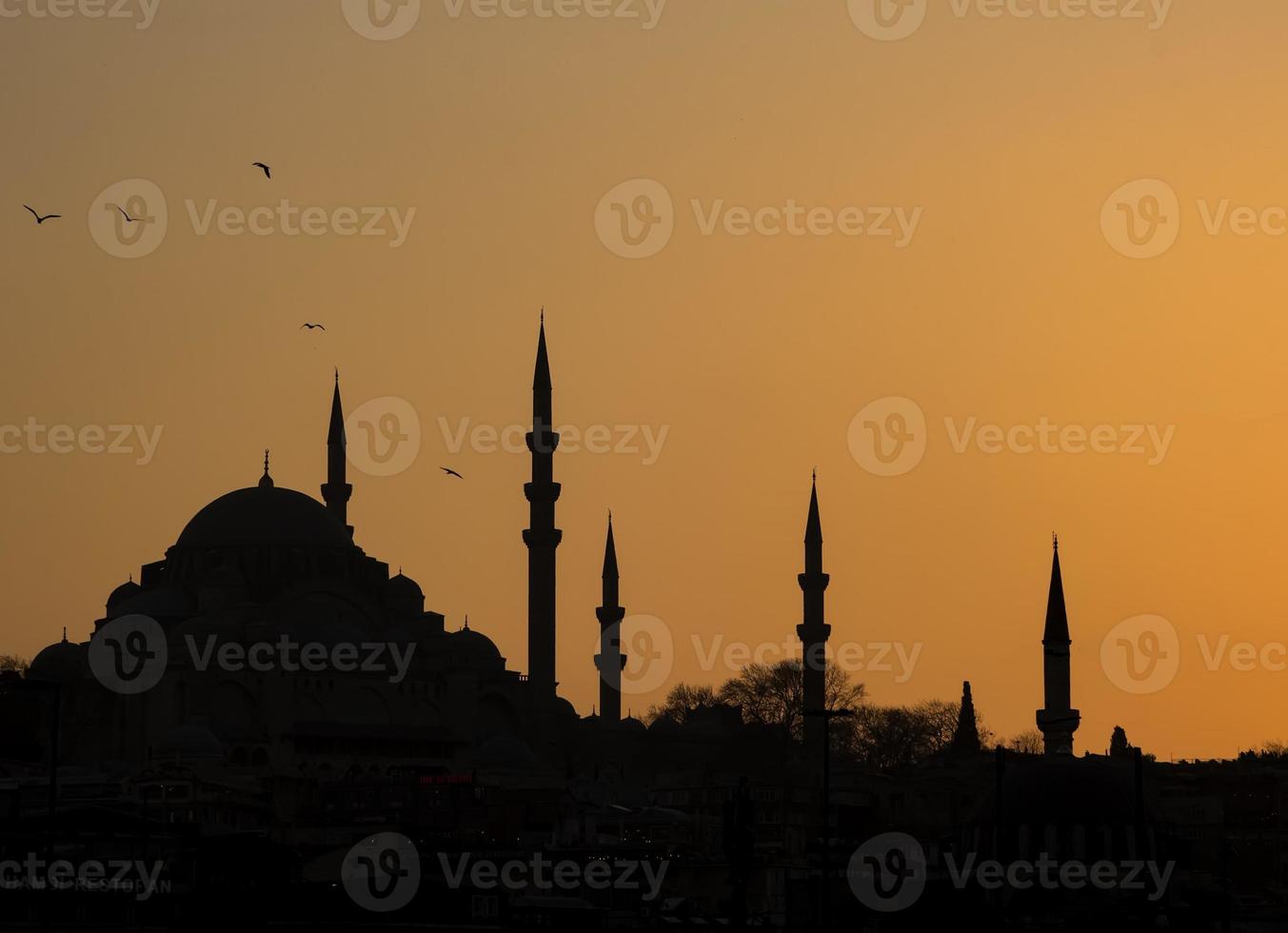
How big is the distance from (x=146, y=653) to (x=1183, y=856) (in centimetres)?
3194

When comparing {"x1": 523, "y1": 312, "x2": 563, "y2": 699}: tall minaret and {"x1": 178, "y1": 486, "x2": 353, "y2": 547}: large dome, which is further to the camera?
{"x1": 178, "y1": 486, "x2": 353, "y2": 547}: large dome

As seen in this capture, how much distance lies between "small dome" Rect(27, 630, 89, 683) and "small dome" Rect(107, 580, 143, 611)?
4.74m

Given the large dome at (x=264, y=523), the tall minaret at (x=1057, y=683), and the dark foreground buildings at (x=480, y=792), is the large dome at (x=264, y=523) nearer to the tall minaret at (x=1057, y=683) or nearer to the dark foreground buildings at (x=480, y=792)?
the dark foreground buildings at (x=480, y=792)

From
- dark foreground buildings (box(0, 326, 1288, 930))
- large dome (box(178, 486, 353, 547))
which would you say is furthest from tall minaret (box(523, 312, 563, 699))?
large dome (box(178, 486, 353, 547))

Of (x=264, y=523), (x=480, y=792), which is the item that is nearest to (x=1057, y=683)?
(x=480, y=792)

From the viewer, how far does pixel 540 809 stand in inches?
2911

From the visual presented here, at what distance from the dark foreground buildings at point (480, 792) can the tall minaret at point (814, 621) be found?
104 mm

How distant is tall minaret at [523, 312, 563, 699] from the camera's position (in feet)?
266

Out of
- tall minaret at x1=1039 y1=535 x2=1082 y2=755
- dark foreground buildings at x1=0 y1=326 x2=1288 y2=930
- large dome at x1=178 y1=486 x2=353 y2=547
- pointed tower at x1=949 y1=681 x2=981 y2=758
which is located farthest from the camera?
pointed tower at x1=949 y1=681 x2=981 y2=758

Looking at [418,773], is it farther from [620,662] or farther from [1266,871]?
[1266,871]

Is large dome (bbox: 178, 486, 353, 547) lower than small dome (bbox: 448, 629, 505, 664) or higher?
higher

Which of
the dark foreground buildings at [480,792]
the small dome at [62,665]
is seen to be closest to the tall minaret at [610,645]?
the dark foreground buildings at [480,792]

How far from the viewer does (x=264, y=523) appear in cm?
8769

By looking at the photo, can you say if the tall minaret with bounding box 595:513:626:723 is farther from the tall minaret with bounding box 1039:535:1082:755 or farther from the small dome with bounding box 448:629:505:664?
the tall minaret with bounding box 1039:535:1082:755
